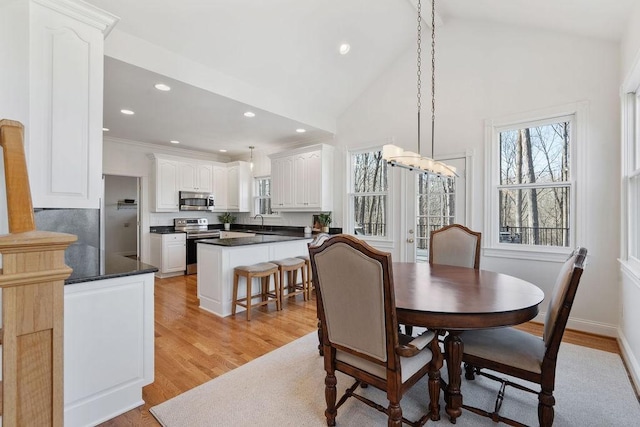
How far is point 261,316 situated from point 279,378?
54.8 inches

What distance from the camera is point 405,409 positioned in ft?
6.22

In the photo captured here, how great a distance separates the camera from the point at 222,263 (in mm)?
3545

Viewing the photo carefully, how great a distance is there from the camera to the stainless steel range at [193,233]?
19.2ft

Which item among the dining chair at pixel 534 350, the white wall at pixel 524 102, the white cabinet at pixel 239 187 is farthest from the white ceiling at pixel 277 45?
the dining chair at pixel 534 350

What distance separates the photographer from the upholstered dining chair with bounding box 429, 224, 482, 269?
291cm

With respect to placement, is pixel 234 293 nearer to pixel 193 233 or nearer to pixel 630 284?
pixel 193 233

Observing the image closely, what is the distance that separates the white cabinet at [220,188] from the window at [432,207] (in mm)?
4356

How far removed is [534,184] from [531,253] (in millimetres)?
781

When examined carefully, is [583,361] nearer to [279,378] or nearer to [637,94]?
[637,94]

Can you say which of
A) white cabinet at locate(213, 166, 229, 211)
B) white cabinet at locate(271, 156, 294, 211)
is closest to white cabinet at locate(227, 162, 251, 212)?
white cabinet at locate(213, 166, 229, 211)

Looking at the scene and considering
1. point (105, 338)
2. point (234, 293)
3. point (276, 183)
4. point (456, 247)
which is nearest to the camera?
point (105, 338)

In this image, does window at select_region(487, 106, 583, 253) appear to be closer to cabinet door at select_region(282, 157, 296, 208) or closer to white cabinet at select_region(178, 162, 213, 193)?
cabinet door at select_region(282, 157, 296, 208)

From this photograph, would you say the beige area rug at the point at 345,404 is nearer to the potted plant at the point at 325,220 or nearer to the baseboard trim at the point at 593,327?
the baseboard trim at the point at 593,327

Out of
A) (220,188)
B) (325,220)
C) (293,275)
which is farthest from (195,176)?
(293,275)
